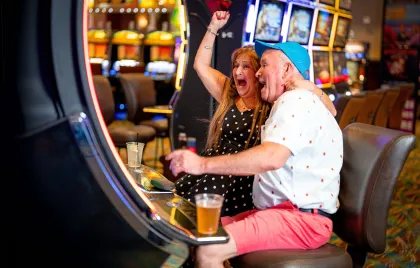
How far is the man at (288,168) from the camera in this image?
189 cm

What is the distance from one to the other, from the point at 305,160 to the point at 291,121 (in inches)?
8.1

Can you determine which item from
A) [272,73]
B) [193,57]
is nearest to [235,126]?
[272,73]

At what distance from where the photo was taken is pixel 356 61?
1049 centimetres

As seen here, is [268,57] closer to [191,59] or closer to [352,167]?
[352,167]

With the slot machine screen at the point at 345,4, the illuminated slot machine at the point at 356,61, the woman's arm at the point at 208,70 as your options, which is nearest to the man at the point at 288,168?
the woman's arm at the point at 208,70

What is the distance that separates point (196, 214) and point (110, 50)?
838 centimetres

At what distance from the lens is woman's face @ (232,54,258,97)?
259cm

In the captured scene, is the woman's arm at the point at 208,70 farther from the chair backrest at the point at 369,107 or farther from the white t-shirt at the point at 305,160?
the chair backrest at the point at 369,107

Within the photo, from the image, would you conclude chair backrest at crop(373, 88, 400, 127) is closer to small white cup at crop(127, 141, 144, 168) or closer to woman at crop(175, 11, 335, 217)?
woman at crop(175, 11, 335, 217)

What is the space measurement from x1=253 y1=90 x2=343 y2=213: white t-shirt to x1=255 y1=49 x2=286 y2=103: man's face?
187mm

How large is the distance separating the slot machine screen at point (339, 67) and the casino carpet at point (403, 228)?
1613 millimetres

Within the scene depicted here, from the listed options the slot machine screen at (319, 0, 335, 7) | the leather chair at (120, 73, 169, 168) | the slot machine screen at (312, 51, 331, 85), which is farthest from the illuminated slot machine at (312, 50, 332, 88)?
the leather chair at (120, 73, 169, 168)

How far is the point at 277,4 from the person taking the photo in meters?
5.72

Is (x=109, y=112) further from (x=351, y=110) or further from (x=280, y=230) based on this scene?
(x=280, y=230)
